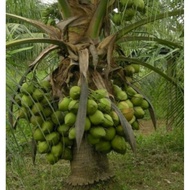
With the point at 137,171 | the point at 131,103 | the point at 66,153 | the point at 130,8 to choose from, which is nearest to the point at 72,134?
the point at 66,153

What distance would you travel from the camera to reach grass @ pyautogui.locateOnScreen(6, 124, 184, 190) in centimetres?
351

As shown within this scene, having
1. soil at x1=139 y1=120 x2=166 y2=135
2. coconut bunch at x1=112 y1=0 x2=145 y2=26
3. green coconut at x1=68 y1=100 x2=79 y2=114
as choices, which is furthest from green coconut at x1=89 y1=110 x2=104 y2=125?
soil at x1=139 y1=120 x2=166 y2=135

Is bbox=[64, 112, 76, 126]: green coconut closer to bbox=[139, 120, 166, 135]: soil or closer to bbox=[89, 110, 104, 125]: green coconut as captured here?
bbox=[89, 110, 104, 125]: green coconut

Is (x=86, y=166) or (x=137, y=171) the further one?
(x=137, y=171)

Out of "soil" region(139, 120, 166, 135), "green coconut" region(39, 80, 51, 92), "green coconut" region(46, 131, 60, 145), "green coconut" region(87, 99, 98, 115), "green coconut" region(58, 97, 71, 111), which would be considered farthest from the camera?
"soil" region(139, 120, 166, 135)

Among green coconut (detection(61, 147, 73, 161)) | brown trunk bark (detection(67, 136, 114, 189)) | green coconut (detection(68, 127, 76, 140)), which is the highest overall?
green coconut (detection(68, 127, 76, 140))

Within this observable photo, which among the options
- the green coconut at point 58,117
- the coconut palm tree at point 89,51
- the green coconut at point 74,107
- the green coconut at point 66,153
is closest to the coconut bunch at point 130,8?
the coconut palm tree at point 89,51

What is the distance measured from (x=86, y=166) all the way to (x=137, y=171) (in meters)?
1.17

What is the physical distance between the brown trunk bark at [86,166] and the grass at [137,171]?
0.08m

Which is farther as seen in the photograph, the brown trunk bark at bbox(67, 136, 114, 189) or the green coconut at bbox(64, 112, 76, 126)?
the brown trunk bark at bbox(67, 136, 114, 189)

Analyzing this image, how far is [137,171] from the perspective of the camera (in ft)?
13.1

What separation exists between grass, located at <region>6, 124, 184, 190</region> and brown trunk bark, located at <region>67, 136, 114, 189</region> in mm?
77

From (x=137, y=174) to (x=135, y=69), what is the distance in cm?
121

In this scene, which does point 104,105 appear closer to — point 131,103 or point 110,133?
point 110,133
